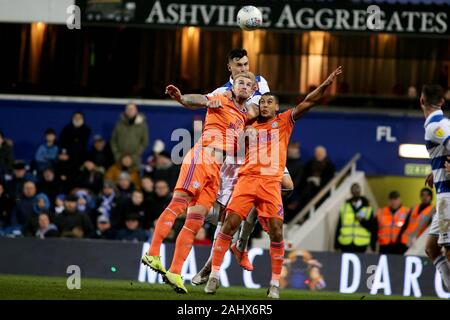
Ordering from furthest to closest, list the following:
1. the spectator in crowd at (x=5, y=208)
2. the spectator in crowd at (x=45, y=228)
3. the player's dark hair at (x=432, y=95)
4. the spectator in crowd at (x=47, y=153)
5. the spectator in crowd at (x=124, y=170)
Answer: the spectator in crowd at (x=47, y=153)
the spectator in crowd at (x=124, y=170)
the spectator in crowd at (x=5, y=208)
the spectator in crowd at (x=45, y=228)
the player's dark hair at (x=432, y=95)

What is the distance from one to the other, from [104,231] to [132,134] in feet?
8.56

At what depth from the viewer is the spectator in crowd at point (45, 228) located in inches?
816

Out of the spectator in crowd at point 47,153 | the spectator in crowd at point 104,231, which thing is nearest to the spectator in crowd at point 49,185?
the spectator in crowd at point 47,153

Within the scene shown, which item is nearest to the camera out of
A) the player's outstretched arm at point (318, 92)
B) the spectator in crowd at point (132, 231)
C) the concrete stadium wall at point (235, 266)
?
the player's outstretched arm at point (318, 92)

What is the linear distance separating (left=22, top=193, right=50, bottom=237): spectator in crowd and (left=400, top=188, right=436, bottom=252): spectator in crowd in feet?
19.0

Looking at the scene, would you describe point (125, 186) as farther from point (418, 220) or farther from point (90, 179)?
point (418, 220)

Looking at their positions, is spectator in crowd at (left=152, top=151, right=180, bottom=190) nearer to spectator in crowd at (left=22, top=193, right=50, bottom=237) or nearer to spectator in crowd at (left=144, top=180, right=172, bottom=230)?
spectator in crowd at (left=144, top=180, right=172, bottom=230)

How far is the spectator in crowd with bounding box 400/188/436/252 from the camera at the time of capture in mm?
20969

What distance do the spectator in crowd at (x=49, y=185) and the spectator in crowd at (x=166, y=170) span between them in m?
1.69

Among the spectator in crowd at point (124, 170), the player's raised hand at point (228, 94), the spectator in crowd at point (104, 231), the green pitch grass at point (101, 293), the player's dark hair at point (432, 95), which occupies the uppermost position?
the player's dark hair at point (432, 95)

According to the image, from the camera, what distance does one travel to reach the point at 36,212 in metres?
21.1

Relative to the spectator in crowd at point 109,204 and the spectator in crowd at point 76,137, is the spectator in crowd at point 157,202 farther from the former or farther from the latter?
the spectator in crowd at point 76,137

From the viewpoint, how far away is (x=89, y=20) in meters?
23.0

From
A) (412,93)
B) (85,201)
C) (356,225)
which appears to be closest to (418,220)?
(356,225)
